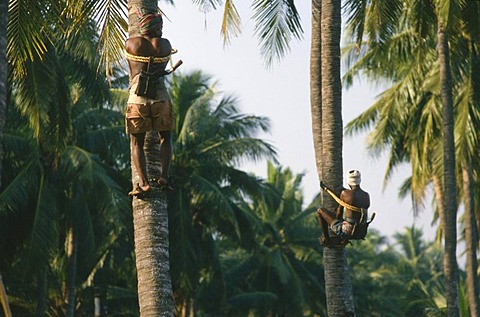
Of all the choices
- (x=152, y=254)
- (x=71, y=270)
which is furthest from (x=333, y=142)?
(x=71, y=270)

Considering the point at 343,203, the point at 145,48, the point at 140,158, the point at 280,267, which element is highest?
the point at 280,267

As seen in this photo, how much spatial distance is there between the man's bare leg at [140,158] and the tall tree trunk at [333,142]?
3566 mm

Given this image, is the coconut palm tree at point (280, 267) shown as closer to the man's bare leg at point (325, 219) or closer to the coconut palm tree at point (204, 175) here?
the coconut palm tree at point (204, 175)

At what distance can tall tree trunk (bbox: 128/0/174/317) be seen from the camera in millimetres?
8594

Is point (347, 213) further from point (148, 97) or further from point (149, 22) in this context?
point (149, 22)

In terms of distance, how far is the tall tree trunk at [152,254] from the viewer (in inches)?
338

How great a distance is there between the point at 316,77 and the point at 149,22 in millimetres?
5096

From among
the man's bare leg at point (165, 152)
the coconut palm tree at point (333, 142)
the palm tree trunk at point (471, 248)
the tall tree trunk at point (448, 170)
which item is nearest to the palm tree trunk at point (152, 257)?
the man's bare leg at point (165, 152)

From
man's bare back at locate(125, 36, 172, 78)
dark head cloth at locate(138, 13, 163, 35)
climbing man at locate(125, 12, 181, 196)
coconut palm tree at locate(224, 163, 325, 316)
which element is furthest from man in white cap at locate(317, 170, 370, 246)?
coconut palm tree at locate(224, 163, 325, 316)

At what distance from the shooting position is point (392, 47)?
26266 millimetres

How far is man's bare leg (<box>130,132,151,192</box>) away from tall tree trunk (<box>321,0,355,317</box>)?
3566mm

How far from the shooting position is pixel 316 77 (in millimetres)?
13719

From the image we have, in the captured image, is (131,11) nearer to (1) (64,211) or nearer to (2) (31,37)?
(2) (31,37)

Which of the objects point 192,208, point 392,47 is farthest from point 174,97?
point 392,47
